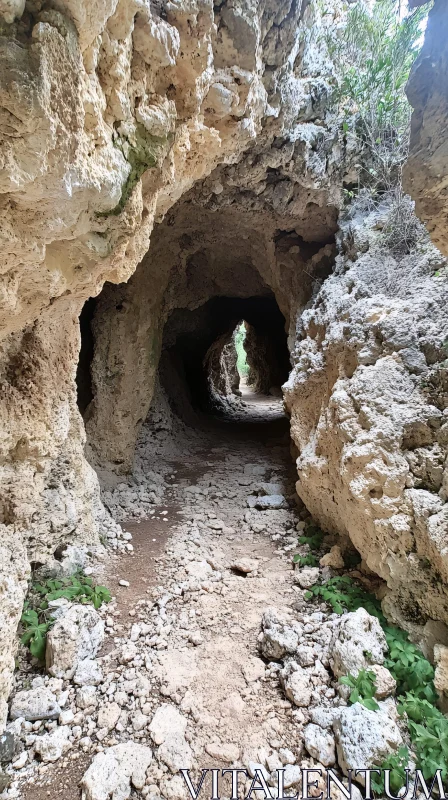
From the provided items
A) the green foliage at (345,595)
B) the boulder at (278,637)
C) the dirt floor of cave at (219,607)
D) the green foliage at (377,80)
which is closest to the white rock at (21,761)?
the dirt floor of cave at (219,607)

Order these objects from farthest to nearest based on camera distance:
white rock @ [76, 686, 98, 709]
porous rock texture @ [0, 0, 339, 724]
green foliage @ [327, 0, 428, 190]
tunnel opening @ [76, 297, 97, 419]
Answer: tunnel opening @ [76, 297, 97, 419]
green foliage @ [327, 0, 428, 190]
white rock @ [76, 686, 98, 709]
porous rock texture @ [0, 0, 339, 724]

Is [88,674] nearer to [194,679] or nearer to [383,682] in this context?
[194,679]

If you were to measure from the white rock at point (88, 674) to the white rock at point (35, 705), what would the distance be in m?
0.18

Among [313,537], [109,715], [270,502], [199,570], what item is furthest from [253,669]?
[270,502]

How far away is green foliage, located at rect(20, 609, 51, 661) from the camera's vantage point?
273 centimetres

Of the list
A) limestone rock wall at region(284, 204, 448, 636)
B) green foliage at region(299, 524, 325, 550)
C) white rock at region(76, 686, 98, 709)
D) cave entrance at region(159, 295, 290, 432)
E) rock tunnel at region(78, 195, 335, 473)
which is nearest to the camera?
white rock at region(76, 686, 98, 709)

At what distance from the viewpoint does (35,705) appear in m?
2.41

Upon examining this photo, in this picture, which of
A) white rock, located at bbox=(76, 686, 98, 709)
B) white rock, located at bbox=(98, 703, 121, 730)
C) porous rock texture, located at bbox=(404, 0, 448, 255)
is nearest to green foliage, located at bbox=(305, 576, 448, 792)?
white rock, located at bbox=(98, 703, 121, 730)

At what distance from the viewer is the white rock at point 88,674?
2.60 meters

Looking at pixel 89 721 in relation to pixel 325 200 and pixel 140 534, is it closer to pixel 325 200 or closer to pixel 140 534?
pixel 140 534

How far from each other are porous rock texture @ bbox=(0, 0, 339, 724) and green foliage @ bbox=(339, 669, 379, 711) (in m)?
2.12

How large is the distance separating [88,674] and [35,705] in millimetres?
346

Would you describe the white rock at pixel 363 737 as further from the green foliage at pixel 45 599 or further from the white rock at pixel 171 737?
the green foliage at pixel 45 599

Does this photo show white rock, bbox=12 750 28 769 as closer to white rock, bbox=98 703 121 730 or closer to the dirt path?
the dirt path
